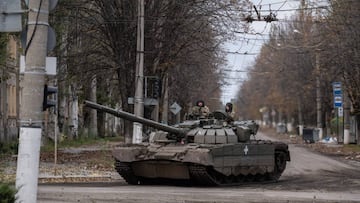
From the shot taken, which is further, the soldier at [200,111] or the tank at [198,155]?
the soldier at [200,111]

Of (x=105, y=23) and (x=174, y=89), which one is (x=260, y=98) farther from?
(x=105, y=23)

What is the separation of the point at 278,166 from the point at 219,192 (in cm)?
442

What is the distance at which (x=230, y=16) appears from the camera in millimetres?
27625

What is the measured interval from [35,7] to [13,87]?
32.8m

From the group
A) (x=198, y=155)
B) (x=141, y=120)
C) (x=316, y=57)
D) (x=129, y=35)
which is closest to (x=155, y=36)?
(x=129, y=35)

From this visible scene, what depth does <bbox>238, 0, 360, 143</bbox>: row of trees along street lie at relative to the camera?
109 feet

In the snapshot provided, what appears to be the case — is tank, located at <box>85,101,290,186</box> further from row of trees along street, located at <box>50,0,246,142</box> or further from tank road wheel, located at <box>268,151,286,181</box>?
row of trees along street, located at <box>50,0,246,142</box>

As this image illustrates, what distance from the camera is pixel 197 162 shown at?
16344 millimetres

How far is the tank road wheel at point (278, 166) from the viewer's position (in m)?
19.7

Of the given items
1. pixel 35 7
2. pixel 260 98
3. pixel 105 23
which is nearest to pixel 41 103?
pixel 35 7

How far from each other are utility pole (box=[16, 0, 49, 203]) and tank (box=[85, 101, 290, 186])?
767 cm

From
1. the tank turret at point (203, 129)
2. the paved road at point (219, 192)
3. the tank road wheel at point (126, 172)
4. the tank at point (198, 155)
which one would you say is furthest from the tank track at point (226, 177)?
the tank road wheel at point (126, 172)

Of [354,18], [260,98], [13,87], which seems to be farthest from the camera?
[260,98]

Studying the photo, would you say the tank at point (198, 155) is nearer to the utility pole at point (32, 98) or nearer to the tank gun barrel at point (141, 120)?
the tank gun barrel at point (141, 120)
